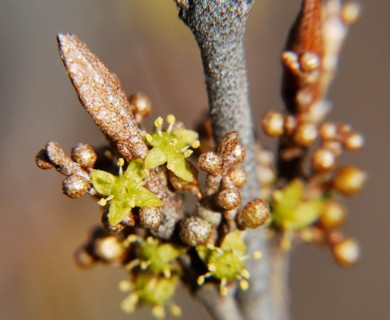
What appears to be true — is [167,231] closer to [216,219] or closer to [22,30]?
[216,219]

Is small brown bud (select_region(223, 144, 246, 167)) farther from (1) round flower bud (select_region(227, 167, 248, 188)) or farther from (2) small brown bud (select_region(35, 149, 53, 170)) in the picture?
(2) small brown bud (select_region(35, 149, 53, 170))

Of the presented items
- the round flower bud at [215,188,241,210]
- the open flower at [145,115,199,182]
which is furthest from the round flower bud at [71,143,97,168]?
the round flower bud at [215,188,241,210]

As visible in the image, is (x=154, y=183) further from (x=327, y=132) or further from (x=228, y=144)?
(x=327, y=132)

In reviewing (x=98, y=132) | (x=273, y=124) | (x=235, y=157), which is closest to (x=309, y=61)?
(x=273, y=124)

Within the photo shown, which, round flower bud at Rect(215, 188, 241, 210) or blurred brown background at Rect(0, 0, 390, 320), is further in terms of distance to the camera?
blurred brown background at Rect(0, 0, 390, 320)

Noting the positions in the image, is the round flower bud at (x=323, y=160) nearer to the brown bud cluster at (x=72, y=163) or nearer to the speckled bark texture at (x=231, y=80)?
the speckled bark texture at (x=231, y=80)

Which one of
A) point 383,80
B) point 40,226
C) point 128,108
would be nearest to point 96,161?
point 128,108

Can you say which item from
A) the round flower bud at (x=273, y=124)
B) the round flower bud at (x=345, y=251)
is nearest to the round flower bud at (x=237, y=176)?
the round flower bud at (x=273, y=124)
